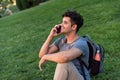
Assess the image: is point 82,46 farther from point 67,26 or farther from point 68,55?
point 67,26

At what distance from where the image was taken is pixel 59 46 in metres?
5.45

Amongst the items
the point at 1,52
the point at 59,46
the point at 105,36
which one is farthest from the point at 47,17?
the point at 59,46

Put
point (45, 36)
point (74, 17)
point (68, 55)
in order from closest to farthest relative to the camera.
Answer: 1. point (68, 55)
2. point (74, 17)
3. point (45, 36)

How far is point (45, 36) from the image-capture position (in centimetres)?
1060

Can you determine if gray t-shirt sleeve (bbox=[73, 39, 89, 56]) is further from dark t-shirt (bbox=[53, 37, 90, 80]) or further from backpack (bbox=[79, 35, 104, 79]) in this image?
backpack (bbox=[79, 35, 104, 79])

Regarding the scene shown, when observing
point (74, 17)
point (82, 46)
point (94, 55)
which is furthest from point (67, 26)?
point (94, 55)

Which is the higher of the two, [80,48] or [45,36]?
[80,48]

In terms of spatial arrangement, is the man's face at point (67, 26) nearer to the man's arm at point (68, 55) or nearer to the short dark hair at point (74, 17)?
the short dark hair at point (74, 17)

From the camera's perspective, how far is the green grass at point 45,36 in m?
7.30

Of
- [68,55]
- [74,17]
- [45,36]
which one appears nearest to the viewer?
[68,55]

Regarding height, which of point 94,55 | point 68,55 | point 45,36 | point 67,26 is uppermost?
point 67,26

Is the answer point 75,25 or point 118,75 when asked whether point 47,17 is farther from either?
point 75,25

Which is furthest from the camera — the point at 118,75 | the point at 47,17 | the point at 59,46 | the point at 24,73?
the point at 47,17

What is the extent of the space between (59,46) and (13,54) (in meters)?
4.11
